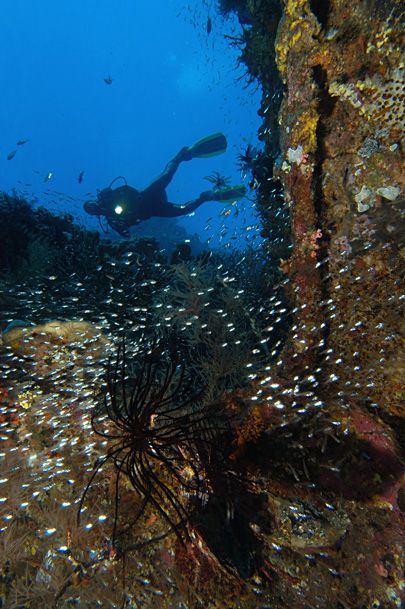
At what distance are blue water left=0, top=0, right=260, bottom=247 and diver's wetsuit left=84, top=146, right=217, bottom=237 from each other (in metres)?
134

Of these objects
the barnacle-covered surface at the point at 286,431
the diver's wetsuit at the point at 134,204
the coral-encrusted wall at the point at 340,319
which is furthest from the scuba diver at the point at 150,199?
the barnacle-covered surface at the point at 286,431

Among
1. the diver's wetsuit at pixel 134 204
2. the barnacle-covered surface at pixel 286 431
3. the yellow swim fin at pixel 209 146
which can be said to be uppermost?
the yellow swim fin at pixel 209 146

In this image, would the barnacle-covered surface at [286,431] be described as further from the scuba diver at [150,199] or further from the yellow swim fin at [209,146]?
the yellow swim fin at [209,146]

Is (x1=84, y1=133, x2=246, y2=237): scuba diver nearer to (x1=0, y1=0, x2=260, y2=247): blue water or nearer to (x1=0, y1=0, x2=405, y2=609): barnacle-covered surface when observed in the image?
(x1=0, y1=0, x2=405, y2=609): barnacle-covered surface

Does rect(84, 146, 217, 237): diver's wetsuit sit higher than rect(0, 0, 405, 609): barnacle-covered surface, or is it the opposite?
rect(84, 146, 217, 237): diver's wetsuit

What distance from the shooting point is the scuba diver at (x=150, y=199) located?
12.6 metres

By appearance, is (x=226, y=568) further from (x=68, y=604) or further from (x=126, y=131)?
(x=126, y=131)

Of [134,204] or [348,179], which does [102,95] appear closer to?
[134,204]

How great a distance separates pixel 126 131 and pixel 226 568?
189210 mm

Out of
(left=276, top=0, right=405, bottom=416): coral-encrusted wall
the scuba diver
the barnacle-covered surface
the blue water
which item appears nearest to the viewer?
the barnacle-covered surface

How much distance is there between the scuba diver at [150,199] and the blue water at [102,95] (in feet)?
437

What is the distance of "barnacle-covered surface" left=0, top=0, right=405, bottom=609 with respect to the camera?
3.18 metres

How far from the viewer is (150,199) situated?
13055 millimetres

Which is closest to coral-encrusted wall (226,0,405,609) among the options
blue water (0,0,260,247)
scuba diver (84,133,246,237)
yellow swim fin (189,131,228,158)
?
scuba diver (84,133,246,237)
